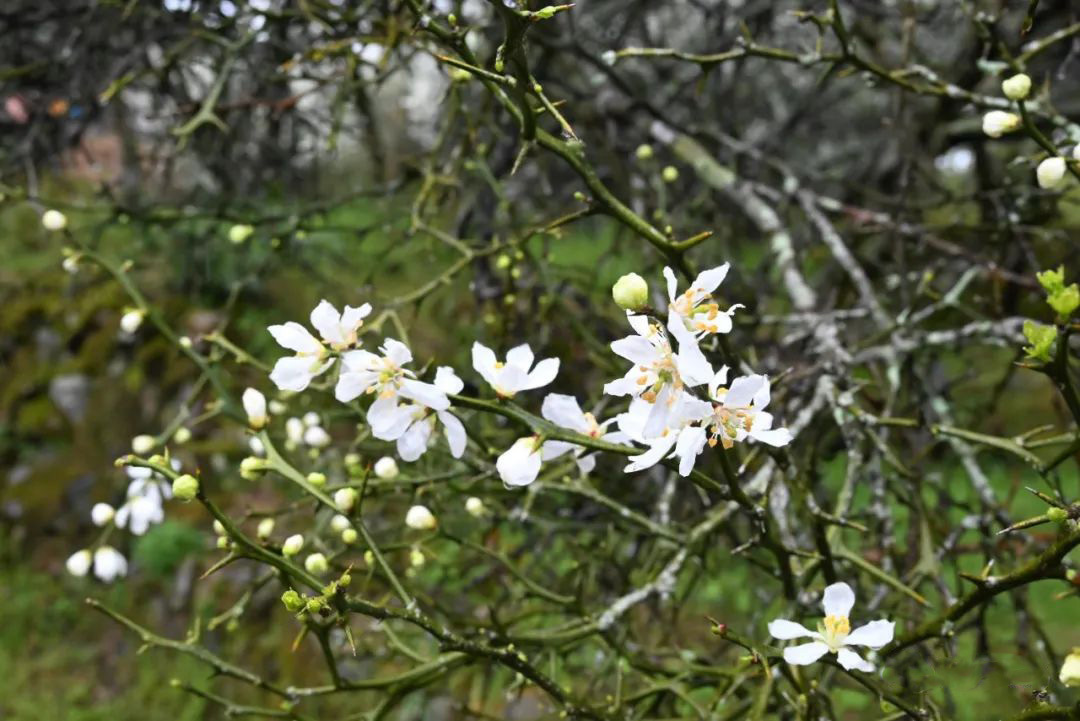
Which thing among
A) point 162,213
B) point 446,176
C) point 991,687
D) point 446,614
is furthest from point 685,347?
point 991,687

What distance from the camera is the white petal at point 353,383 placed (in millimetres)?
992

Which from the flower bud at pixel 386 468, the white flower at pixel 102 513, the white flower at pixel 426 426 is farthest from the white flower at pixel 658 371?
the white flower at pixel 102 513

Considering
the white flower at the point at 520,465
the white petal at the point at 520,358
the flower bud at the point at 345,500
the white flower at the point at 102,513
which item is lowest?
the white flower at the point at 102,513

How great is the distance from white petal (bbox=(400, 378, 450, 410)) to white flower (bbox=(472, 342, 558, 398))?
0.25 ft

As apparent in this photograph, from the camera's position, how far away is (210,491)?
496cm

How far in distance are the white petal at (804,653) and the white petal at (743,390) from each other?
0.28 m

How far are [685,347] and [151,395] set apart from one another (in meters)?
5.33

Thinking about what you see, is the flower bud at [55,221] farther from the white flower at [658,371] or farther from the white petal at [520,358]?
the white flower at [658,371]

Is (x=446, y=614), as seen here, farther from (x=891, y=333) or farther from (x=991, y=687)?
(x=991, y=687)

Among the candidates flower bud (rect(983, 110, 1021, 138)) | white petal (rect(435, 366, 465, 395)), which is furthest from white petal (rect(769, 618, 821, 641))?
flower bud (rect(983, 110, 1021, 138))

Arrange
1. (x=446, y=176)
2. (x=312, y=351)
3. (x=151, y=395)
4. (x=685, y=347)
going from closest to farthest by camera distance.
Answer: (x=685, y=347) < (x=312, y=351) < (x=446, y=176) < (x=151, y=395)

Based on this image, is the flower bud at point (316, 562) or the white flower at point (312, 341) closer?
the white flower at point (312, 341)

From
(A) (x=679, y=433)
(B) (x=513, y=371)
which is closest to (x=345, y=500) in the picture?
(B) (x=513, y=371)

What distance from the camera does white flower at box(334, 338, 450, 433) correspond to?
Result: 979 millimetres
